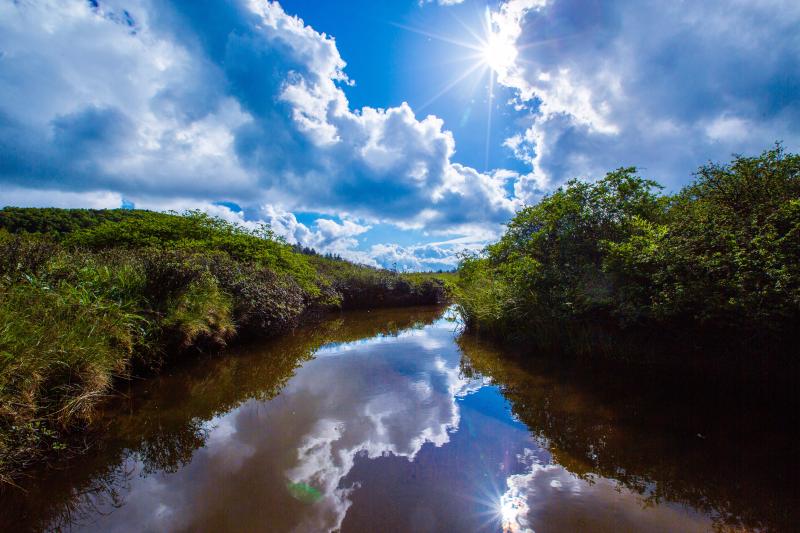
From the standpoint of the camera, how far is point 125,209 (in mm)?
33438

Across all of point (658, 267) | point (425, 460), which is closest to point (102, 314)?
point (425, 460)

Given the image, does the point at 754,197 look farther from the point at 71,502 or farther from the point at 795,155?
the point at 71,502

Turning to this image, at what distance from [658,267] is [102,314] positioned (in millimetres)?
9932

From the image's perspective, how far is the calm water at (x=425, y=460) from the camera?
114 inches

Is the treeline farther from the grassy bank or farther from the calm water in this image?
the grassy bank

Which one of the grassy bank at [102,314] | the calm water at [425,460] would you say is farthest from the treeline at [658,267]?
the grassy bank at [102,314]

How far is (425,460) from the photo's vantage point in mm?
Result: 3828

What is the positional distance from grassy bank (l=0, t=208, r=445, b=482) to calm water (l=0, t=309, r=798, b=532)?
58 centimetres

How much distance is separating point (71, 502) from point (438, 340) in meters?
A: 9.15

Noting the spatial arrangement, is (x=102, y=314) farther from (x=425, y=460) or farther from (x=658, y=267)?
(x=658, y=267)

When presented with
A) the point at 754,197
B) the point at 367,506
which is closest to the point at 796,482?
the point at 367,506

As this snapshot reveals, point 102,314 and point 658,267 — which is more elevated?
point 658,267

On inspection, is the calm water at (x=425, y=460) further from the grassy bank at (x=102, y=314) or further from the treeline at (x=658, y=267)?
the treeline at (x=658, y=267)

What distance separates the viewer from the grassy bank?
3.53 m
